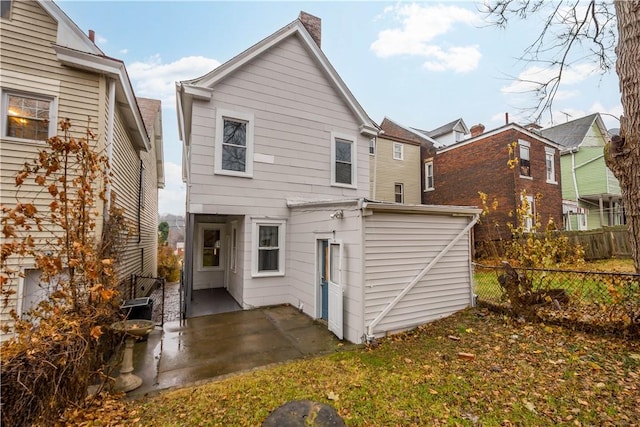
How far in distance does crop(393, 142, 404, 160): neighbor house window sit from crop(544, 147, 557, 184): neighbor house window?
8.59m

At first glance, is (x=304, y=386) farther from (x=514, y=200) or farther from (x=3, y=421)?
(x=514, y=200)

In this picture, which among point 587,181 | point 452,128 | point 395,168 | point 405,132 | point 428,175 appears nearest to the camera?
point 395,168

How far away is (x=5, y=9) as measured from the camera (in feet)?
18.9

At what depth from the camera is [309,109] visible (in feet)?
32.1

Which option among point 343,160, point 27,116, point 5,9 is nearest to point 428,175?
point 343,160

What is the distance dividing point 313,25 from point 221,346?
36.7 feet

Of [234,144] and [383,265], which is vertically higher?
[234,144]

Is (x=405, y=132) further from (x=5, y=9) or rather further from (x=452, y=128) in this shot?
(x=5, y=9)

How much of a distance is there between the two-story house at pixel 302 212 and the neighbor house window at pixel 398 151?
30.5ft

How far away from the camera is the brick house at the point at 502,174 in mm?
15742

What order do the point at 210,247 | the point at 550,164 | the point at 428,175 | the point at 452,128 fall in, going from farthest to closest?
the point at 452,128 → the point at 428,175 → the point at 550,164 → the point at 210,247

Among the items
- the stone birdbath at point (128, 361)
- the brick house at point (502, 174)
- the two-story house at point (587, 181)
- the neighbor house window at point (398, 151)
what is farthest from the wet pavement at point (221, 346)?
the two-story house at point (587, 181)

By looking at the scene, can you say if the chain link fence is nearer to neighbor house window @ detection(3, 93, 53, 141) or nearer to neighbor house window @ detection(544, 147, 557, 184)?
neighbor house window @ detection(3, 93, 53, 141)

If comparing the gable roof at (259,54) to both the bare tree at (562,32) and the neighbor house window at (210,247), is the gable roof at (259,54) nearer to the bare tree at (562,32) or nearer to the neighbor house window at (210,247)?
the neighbor house window at (210,247)
